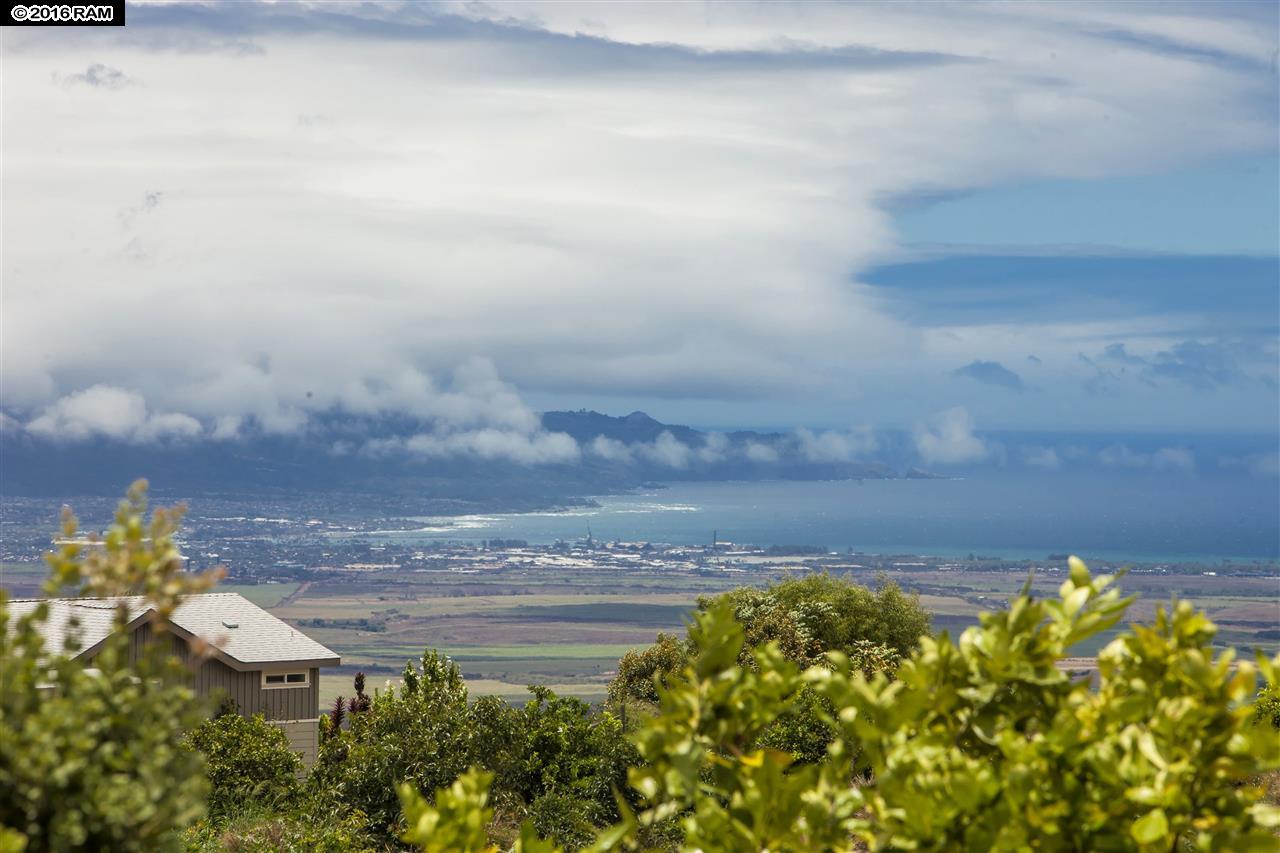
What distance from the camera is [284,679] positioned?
147 feet

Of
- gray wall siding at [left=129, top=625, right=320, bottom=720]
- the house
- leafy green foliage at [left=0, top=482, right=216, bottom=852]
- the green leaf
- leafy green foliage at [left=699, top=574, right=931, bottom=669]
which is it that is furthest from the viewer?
leafy green foliage at [left=699, top=574, right=931, bottom=669]

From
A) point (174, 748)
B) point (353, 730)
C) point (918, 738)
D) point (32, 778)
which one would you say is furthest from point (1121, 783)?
point (353, 730)

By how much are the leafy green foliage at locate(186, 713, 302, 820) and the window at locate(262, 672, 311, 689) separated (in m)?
7.26

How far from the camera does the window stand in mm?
44312

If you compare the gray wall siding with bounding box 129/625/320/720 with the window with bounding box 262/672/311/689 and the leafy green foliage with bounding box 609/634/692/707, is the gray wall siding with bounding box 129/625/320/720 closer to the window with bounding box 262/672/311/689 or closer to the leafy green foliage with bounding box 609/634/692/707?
the window with bounding box 262/672/311/689

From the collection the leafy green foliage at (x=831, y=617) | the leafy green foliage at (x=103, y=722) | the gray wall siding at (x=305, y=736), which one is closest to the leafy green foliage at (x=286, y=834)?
the gray wall siding at (x=305, y=736)

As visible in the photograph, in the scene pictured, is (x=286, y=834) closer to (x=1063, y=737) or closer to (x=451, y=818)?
(x=451, y=818)

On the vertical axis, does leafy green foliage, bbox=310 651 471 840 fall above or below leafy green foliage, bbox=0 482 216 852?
below

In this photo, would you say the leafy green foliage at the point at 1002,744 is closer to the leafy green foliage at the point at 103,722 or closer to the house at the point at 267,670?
the leafy green foliage at the point at 103,722

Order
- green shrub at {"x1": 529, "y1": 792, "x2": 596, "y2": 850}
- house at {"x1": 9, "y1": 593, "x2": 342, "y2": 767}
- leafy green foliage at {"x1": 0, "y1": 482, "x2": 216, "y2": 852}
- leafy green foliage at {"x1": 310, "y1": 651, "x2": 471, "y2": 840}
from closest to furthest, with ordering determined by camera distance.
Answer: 1. leafy green foliage at {"x1": 0, "y1": 482, "x2": 216, "y2": 852}
2. green shrub at {"x1": 529, "y1": 792, "x2": 596, "y2": 850}
3. leafy green foliage at {"x1": 310, "y1": 651, "x2": 471, "y2": 840}
4. house at {"x1": 9, "y1": 593, "x2": 342, "y2": 767}

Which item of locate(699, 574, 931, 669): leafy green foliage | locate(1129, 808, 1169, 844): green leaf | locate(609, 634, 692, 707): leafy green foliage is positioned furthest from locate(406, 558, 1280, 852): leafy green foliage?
locate(609, 634, 692, 707): leafy green foliage

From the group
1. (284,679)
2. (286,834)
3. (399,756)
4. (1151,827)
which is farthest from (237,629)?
(1151,827)

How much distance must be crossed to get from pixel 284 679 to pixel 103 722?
41952 millimetres

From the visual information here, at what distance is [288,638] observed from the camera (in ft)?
153
